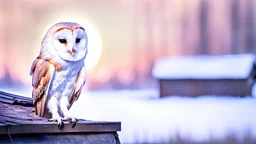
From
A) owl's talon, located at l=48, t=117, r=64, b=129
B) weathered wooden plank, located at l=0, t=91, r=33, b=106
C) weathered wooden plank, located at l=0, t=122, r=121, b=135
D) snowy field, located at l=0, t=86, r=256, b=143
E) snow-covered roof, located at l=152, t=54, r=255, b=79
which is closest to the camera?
weathered wooden plank, located at l=0, t=122, r=121, b=135


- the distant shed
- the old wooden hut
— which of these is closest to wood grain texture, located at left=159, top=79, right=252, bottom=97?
the distant shed

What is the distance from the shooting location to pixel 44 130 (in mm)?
3113

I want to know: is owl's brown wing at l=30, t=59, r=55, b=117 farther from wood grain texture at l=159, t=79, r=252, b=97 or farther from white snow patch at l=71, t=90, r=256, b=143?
wood grain texture at l=159, t=79, r=252, b=97

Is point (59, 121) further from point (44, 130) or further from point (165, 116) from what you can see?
point (165, 116)

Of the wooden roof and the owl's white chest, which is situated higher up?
the owl's white chest

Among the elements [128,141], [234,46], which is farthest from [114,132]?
[234,46]

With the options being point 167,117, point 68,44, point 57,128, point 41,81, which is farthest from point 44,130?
point 167,117

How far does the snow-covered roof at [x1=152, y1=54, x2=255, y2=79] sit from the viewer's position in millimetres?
5852

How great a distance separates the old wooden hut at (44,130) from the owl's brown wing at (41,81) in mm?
66

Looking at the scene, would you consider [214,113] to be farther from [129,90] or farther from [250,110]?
[129,90]

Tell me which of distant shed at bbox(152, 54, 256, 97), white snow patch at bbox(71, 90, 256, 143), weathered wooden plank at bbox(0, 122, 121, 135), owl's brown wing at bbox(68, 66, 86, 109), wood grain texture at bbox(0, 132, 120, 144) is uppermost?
owl's brown wing at bbox(68, 66, 86, 109)

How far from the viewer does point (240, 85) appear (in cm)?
596

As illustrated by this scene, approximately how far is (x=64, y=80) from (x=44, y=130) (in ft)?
1.03

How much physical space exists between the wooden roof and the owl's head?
1.10 ft
